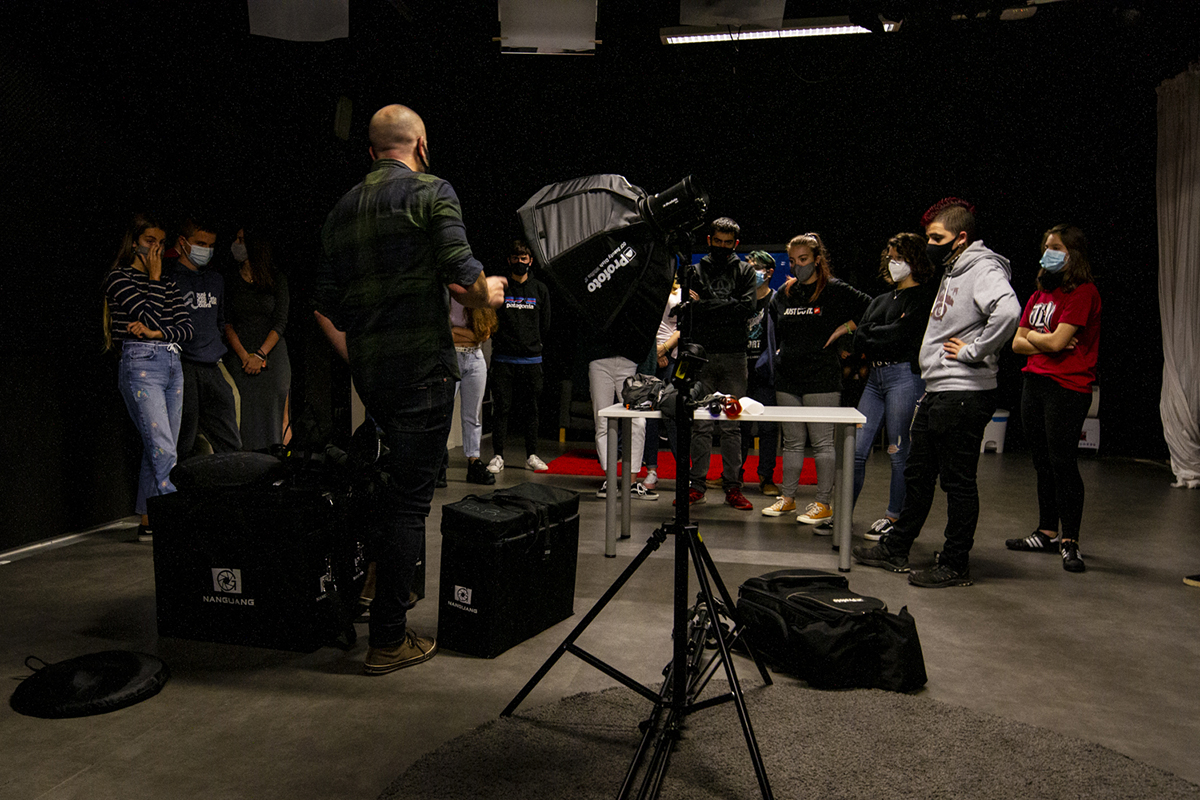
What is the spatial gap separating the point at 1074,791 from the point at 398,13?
20.2 feet

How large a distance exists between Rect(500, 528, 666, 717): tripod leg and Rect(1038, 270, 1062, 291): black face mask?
282 cm

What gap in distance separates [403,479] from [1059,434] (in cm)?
301

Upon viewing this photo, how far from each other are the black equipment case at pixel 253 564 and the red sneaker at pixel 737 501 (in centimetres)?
277

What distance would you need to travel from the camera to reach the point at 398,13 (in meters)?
5.76

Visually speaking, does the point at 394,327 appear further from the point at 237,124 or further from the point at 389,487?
the point at 237,124

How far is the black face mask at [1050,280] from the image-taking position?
363 cm

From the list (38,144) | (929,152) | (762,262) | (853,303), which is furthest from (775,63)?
(38,144)

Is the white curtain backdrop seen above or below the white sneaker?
above

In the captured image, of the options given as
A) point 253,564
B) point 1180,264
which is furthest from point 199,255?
point 1180,264

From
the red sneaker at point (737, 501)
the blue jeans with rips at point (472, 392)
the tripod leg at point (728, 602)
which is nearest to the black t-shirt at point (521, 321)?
the blue jeans with rips at point (472, 392)

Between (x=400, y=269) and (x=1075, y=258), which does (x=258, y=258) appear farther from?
(x=1075, y=258)

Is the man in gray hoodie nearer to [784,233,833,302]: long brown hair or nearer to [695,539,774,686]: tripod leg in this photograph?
[784,233,833,302]: long brown hair

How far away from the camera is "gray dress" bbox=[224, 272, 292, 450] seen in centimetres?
437

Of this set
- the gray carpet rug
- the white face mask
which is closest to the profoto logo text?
the gray carpet rug
